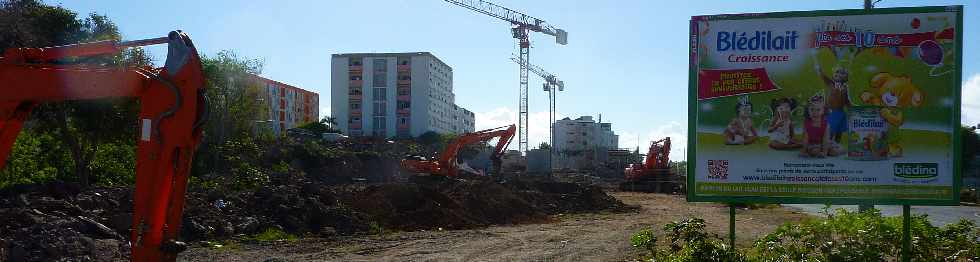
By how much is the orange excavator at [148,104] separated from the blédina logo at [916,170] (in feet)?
20.9

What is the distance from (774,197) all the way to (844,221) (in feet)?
2.14

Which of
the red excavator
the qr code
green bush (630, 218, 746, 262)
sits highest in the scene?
the qr code

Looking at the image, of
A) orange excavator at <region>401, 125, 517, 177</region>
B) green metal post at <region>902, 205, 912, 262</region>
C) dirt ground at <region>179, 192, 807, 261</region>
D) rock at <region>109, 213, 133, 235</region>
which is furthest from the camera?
orange excavator at <region>401, 125, 517, 177</region>

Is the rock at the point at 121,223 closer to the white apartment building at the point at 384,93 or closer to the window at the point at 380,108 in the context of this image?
the white apartment building at the point at 384,93

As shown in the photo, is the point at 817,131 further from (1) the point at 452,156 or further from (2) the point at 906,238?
(1) the point at 452,156

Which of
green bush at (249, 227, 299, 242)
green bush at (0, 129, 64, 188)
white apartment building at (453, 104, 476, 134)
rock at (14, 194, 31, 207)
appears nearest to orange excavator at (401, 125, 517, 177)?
green bush at (0, 129, 64, 188)

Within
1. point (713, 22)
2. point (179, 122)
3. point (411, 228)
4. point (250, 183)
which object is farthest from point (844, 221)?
point (250, 183)

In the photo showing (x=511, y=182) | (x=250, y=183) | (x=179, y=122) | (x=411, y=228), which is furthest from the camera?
(x=511, y=182)

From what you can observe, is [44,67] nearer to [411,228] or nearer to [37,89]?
[37,89]

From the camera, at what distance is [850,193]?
259 inches

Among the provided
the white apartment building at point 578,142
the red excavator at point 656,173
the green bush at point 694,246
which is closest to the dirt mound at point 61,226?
the green bush at point 694,246

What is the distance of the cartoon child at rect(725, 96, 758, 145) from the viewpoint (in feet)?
22.2

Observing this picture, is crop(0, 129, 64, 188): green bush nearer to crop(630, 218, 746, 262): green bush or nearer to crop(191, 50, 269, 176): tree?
crop(191, 50, 269, 176): tree

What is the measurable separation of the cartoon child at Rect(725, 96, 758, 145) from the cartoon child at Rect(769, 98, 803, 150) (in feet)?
0.54
